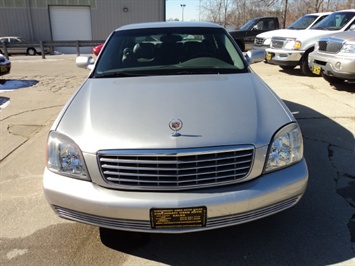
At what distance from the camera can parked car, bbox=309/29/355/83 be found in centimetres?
670

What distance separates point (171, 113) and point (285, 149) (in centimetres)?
86

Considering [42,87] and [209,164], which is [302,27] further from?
[209,164]

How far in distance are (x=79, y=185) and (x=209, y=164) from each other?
881 millimetres

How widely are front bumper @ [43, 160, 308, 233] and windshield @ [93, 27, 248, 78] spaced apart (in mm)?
1479

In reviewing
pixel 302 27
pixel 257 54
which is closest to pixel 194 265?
pixel 257 54

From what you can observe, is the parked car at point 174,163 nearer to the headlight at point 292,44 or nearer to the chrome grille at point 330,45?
the chrome grille at point 330,45

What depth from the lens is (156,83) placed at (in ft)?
9.95

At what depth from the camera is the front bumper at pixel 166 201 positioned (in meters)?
2.09

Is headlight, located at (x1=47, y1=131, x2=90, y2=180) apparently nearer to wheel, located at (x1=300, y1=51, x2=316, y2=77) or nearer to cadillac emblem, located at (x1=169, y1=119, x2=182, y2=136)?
cadillac emblem, located at (x1=169, y1=119, x2=182, y2=136)

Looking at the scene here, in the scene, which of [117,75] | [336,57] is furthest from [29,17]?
[117,75]

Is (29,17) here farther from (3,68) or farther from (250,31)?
(3,68)

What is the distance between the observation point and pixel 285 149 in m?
2.34

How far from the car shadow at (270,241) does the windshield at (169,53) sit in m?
1.52

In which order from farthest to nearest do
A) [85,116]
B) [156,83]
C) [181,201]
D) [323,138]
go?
[323,138] → [156,83] → [85,116] → [181,201]
